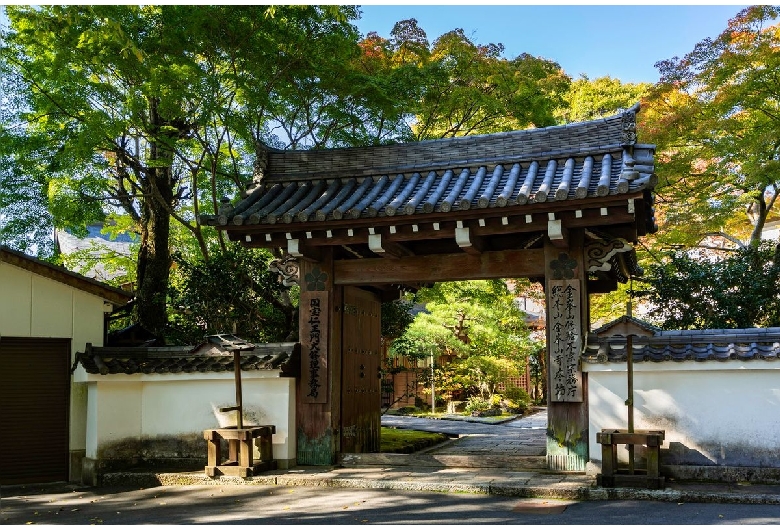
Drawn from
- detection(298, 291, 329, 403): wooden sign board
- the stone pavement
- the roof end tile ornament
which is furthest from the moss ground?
the roof end tile ornament

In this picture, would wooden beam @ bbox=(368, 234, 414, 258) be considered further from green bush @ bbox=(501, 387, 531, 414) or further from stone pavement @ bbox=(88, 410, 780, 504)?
green bush @ bbox=(501, 387, 531, 414)

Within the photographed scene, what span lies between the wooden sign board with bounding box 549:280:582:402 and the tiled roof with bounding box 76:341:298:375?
3.90 meters

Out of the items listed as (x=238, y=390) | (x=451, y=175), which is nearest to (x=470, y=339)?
(x=451, y=175)

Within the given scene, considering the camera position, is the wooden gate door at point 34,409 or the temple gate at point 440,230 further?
the wooden gate door at point 34,409

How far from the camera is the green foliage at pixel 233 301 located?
46.1 feet

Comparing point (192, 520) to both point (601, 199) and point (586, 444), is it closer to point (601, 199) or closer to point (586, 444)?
point (586, 444)

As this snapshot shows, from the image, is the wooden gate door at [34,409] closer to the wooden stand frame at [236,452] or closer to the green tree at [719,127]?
the wooden stand frame at [236,452]

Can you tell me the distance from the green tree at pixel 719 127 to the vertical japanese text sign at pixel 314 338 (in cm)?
987

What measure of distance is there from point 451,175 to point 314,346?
11.3 ft

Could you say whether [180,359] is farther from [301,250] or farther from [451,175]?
[451,175]

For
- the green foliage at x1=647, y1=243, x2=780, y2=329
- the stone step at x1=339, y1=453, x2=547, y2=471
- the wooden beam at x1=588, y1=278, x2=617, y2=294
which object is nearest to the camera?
the stone step at x1=339, y1=453, x2=547, y2=471

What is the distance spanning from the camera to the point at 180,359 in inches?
430

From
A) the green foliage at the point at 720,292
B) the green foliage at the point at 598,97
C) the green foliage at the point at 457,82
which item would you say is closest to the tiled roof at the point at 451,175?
the green foliage at the point at 457,82

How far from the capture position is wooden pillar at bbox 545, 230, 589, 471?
31.5ft
